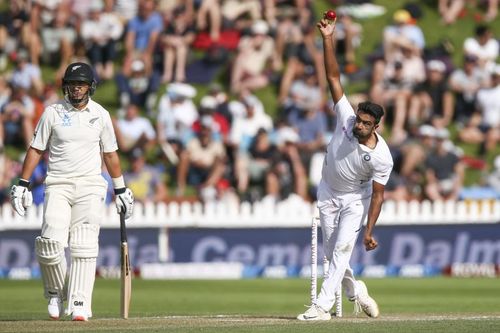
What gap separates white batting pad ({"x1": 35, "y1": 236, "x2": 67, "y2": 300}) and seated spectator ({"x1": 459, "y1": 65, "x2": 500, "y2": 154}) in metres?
14.0

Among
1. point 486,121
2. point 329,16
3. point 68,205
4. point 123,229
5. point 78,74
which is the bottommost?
point 123,229

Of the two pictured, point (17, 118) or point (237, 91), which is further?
point (237, 91)

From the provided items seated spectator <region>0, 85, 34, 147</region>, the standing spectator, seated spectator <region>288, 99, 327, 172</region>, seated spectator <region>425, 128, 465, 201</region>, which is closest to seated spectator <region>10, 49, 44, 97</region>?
seated spectator <region>0, 85, 34, 147</region>

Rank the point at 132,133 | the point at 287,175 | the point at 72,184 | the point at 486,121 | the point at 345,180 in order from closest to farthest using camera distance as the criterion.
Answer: the point at 72,184 → the point at 345,180 → the point at 287,175 → the point at 132,133 → the point at 486,121

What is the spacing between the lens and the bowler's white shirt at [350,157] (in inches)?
467

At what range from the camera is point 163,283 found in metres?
20.7

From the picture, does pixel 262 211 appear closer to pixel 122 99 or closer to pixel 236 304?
pixel 122 99

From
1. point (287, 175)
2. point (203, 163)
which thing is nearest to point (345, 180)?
point (287, 175)

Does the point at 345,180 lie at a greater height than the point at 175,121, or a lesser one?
lesser

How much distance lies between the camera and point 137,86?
81.0ft

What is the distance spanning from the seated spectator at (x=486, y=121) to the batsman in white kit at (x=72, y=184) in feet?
45.3

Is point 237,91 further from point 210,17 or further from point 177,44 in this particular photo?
point 210,17

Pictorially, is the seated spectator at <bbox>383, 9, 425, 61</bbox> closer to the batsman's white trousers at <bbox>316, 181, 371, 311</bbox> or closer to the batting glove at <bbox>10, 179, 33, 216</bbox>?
the batsman's white trousers at <bbox>316, 181, 371, 311</bbox>

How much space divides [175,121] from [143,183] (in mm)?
1416
